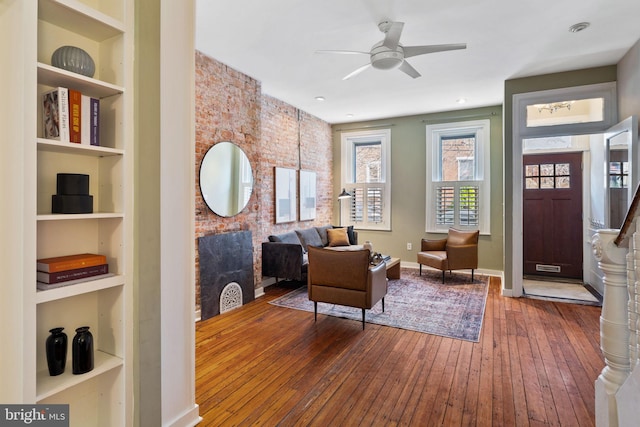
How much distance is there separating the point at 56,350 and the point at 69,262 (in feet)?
1.28

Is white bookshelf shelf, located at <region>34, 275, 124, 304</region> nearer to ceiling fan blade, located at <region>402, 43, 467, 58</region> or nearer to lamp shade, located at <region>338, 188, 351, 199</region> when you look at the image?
ceiling fan blade, located at <region>402, 43, 467, 58</region>

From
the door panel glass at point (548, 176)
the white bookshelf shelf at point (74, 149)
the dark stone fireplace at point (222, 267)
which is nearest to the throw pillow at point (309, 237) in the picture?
the dark stone fireplace at point (222, 267)

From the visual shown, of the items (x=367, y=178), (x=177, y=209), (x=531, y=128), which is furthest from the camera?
(x=367, y=178)

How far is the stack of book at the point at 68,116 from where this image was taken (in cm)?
148

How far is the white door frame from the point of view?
13.7 ft

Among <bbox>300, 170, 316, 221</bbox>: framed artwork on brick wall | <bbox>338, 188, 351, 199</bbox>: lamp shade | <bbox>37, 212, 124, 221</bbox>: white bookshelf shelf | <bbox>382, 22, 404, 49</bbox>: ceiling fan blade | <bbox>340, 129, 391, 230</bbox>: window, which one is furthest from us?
<bbox>340, 129, 391, 230</bbox>: window

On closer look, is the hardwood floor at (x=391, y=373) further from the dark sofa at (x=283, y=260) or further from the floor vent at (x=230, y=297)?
the dark sofa at (x=283, y=260)

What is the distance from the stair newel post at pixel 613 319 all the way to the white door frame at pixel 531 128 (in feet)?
11.3

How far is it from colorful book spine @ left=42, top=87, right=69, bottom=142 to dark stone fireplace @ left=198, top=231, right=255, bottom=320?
2.33 metres

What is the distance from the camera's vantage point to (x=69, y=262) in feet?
5.03

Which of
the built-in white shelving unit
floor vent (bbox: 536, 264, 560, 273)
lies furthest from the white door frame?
the built-in white shelving unit

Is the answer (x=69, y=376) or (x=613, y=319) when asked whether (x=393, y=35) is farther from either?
(x=69, y=376)

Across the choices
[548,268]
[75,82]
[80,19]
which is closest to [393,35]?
[80,19]

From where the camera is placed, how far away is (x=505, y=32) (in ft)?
10.9
